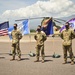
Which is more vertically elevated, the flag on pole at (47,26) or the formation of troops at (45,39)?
the flag on pole at (47,26)

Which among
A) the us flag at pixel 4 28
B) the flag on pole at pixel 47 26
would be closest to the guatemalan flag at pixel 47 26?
the flag on pole at pixel 47 26

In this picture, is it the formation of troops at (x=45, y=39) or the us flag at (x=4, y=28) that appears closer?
the formation of troops at (x=45, y=39)

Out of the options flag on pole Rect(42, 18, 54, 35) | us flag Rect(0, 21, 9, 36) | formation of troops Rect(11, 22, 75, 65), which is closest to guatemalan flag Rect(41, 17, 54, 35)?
flag on pole Rect(42, 18, 54, 35)

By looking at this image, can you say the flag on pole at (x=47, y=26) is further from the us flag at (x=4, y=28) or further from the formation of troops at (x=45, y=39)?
the us flag at (x=4, y=28)

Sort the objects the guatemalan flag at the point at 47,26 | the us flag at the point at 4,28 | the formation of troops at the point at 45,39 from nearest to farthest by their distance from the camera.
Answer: the formation of troops at the point at 45,39, the guatemalan flag at the point at 47,26, the us flag at the point at 4,28

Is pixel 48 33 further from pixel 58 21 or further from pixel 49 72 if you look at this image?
pixel 49 72

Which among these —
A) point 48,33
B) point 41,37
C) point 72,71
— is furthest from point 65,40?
point 48,33

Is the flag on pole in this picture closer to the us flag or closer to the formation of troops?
the formation of troops

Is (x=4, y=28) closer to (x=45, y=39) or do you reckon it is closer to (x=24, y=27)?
(x=24, y=27)

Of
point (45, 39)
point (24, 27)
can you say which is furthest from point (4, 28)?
point (45, 39)

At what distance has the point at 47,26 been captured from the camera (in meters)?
19.5

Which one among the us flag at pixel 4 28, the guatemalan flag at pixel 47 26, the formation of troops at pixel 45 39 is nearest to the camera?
the formation of troops at pixel 45 39

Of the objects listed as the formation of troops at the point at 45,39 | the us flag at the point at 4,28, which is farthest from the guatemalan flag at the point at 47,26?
the us flag at the point at 4,28

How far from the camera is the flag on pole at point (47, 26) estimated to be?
19.5 m
